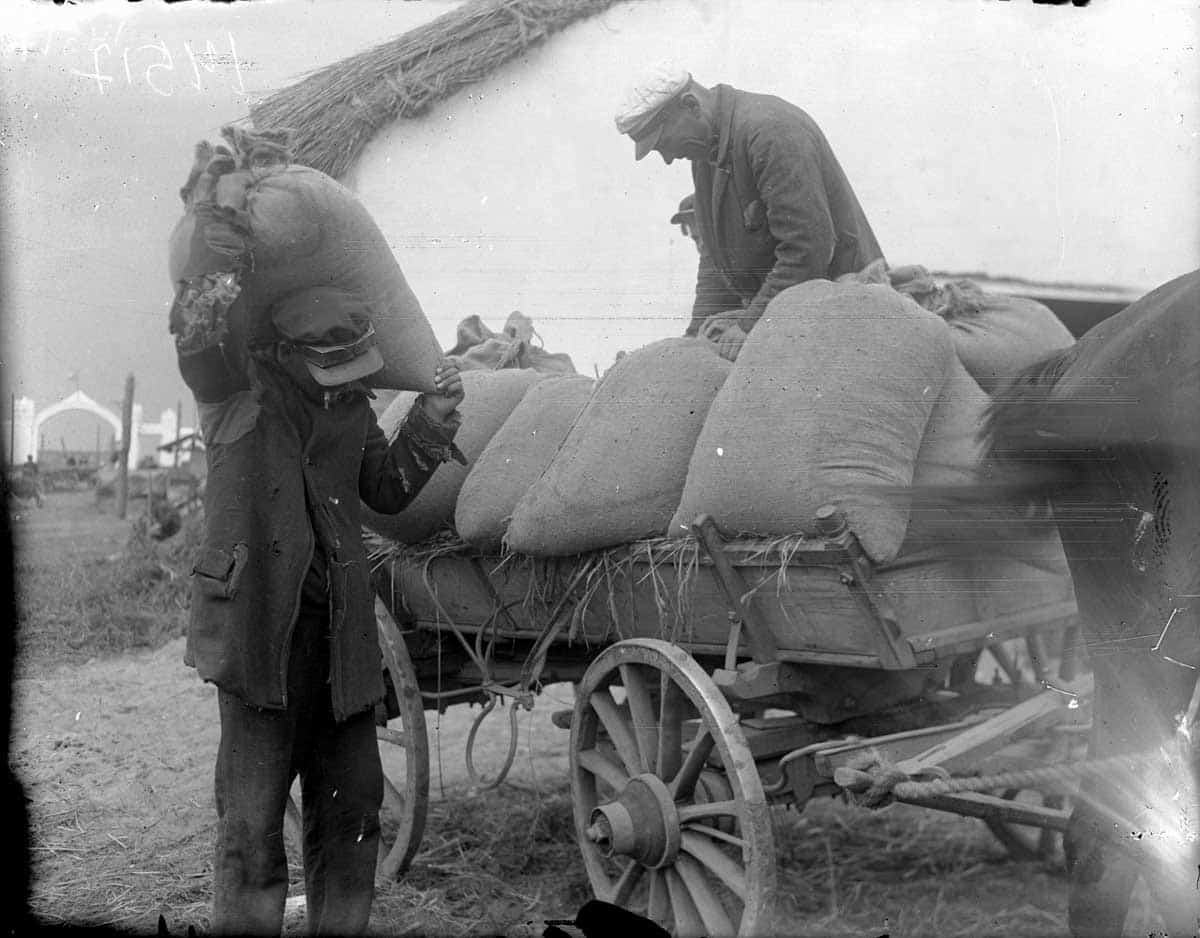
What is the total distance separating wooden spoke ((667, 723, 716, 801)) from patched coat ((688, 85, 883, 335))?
1166 mm

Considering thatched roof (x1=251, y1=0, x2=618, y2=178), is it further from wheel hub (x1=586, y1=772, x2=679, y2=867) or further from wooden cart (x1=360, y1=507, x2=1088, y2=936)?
wheel hub (x1=586, y1=772, x2=679, y2=867)

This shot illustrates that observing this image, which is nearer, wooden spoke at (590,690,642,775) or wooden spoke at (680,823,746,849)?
wooden spoke at (680,823,746,849)

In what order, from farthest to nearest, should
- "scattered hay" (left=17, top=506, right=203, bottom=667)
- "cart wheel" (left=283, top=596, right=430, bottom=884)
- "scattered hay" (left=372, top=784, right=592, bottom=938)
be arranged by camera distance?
1. "scattered hay" (left=17, top=506, right=203, bottom=667)
2. "cart wheel" (left=283, top=596, right=430, bottom=884)
3. "scattered hay" (left=372, top=784, right=592, bottom=938)

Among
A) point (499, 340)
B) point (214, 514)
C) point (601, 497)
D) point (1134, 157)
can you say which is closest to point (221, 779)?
point (214, 514)

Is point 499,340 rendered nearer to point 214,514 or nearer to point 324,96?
point 324,96

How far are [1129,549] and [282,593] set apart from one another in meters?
1.89

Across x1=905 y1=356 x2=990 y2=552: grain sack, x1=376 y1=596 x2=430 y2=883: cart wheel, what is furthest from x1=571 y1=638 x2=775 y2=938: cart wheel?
x1=905 y1=356 x2=990 y2=552: grain sack

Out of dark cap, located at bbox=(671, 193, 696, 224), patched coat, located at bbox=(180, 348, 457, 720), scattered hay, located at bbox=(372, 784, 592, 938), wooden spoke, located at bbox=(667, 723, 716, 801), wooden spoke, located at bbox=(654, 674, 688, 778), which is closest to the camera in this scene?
patched coat, located at bbox=(180, 348, 457, 720)

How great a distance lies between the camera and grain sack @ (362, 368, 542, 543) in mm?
3533

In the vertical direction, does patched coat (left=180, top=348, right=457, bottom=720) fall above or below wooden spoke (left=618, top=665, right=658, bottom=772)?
above

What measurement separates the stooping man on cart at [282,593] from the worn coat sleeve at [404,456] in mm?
106

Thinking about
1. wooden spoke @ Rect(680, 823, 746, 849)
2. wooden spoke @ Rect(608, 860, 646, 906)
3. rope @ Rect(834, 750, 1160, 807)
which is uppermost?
rope @ Rect(834, 750, 1160, 807)

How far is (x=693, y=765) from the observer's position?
294 centimetres

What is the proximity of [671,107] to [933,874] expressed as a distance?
2.67 m
